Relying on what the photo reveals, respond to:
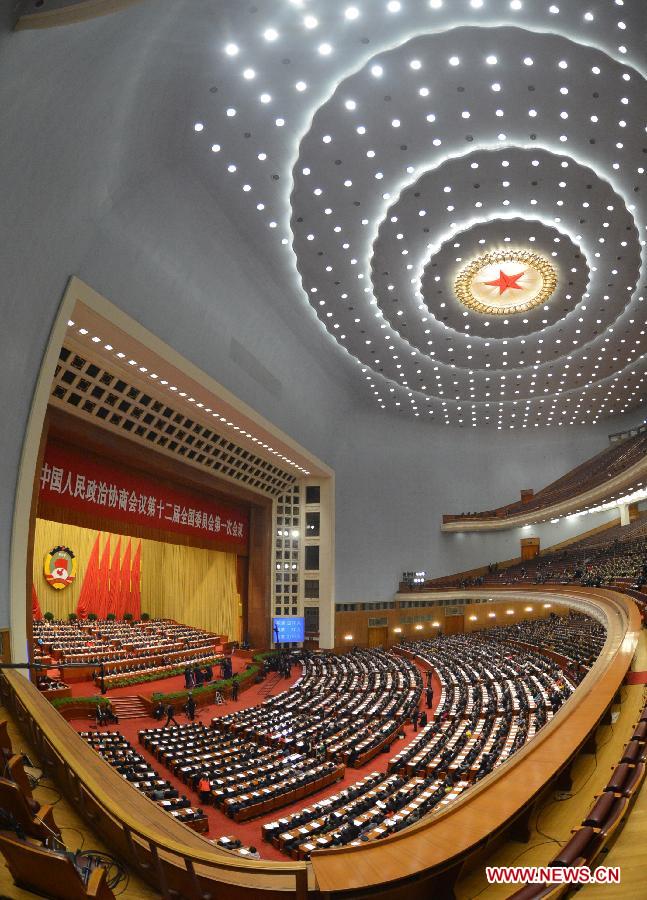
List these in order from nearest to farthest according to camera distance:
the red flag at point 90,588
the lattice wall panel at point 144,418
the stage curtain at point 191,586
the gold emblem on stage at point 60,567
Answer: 1. the lattice wall panel at point 144,418
2. the gold emblem on stage at point 60,567
3. the red flag at point 90,588
4. the stage curtain at point 191,586

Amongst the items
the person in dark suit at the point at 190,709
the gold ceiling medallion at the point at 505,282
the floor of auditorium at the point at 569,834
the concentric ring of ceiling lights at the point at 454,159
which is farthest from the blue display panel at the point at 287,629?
the floor of auditorium at the point at 569,834

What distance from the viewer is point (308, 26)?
9961mm

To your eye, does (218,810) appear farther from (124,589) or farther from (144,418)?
(124,589)

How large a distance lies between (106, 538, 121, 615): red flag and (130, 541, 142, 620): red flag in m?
0.89

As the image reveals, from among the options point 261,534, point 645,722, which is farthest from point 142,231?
point 261,534

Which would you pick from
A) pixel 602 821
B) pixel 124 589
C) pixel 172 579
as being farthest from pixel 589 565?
pixel 602 821

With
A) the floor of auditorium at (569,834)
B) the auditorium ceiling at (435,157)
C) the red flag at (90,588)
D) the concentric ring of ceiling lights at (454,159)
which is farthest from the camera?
the red flag at (90,588)

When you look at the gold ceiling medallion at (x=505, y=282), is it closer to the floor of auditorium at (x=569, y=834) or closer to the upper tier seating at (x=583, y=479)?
the upper tier seating at (x=583, y=479)

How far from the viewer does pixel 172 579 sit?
99.0 ft

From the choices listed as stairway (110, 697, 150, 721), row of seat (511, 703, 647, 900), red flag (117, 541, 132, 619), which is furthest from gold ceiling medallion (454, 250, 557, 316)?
red flag (117, 541, 132, 619)

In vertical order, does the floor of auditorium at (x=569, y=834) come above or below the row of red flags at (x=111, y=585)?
below

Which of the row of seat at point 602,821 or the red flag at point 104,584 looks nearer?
the row of seat at point 602,821

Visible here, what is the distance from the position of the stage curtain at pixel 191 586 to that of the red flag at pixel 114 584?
1741 mm

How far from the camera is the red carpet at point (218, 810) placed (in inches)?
347
